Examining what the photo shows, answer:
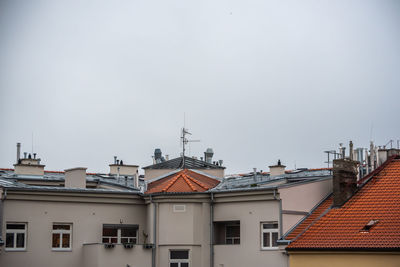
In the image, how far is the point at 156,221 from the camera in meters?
42.0

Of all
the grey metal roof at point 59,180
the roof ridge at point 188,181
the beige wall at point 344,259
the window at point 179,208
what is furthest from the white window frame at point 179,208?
the beige wall at point 344,259

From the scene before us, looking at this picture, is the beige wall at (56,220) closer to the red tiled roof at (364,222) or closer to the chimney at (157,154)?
the red tiled roof at (364,222)

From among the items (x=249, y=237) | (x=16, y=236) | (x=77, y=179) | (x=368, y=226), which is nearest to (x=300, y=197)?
(x=249, y=237)

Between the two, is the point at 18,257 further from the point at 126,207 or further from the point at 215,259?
the point at 215,259

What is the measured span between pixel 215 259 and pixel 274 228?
12.1 ft

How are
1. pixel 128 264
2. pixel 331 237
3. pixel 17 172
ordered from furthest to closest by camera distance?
pixel 17 172
pixel 128 264
pixel 331 237

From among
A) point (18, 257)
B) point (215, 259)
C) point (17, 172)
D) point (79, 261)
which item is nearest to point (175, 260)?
point (215, 259)

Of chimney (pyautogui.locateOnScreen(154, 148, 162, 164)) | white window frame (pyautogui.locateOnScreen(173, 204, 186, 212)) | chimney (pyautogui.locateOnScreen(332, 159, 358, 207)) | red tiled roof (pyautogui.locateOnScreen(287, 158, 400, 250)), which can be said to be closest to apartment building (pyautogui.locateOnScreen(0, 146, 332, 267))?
white window frame (pyautogui.locateOnScreen(173, 204, 186, 212))

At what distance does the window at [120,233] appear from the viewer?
42656mm

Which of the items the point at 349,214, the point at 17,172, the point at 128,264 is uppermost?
the point at 17,172

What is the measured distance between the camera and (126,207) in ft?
142

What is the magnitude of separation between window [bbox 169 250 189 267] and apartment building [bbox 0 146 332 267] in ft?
0.17

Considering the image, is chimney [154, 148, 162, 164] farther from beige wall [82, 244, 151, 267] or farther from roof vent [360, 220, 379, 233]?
roof vent [360, 220, 379, 233]

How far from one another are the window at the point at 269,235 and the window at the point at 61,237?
9800 millimetres
